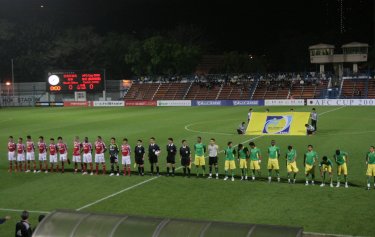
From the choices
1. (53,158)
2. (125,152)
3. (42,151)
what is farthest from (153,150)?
(42,151)

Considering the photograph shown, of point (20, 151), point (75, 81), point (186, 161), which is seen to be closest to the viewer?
point (186, 161)

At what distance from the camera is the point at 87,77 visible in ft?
218

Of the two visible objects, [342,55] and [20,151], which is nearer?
[20,151]

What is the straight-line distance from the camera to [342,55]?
259 ft

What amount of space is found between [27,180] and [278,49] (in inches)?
3706

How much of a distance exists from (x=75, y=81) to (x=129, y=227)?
60165mm

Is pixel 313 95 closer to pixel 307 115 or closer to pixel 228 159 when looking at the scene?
pixel 307 115

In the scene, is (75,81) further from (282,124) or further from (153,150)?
(153,150)

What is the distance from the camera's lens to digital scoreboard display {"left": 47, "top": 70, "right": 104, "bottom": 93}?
2606 inches

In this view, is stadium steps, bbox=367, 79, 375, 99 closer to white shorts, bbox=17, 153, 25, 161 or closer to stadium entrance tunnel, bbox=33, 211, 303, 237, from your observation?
white shorts, bbox=17, 153, 25, 161

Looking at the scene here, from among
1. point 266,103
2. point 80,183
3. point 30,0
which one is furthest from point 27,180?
point 30,0

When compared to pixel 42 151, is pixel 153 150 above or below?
above

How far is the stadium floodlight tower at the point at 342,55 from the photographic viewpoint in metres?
78.2

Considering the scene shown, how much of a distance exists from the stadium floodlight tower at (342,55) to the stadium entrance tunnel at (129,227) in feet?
238
